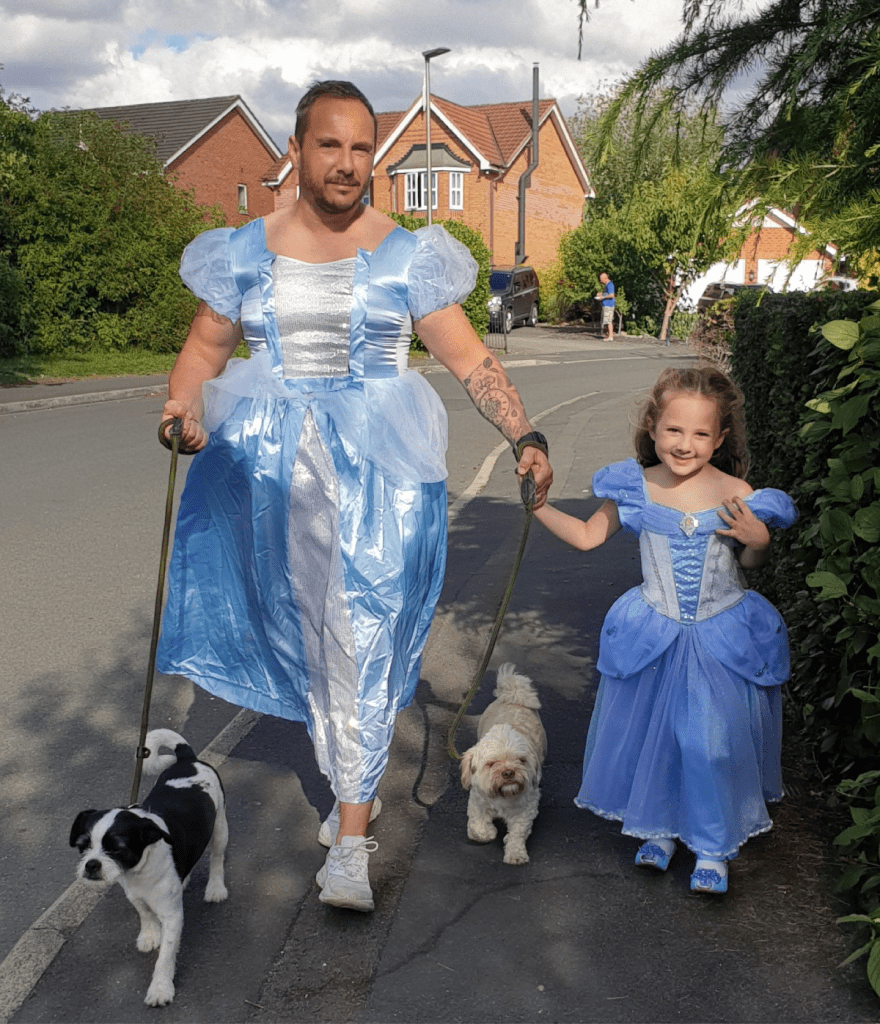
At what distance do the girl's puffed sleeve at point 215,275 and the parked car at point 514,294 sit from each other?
3280 cm

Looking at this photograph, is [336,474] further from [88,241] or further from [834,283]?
[88,241]

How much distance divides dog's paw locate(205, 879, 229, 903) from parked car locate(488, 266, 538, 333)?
33.2 m

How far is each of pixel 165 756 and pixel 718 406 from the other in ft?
6.84

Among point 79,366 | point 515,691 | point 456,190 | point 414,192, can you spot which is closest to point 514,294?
point 456,190

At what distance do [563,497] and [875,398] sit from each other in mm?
7046

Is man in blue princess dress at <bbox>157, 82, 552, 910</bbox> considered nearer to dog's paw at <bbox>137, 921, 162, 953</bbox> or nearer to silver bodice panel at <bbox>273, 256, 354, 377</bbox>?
silver bodice panel at <bbox>273, 256, 354, 377</bbox>

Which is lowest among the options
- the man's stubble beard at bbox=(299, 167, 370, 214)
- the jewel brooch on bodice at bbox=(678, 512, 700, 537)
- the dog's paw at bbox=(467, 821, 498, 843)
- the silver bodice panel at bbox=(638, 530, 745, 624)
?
the dog's paw at bbox=(467, 821, 498, 843)

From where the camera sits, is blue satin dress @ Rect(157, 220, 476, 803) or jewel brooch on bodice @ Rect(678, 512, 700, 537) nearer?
blue satin dress @ Rect(157, 220, 476, 803)

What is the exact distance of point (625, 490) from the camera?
3732 millimetres

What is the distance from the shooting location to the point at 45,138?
24375 mm

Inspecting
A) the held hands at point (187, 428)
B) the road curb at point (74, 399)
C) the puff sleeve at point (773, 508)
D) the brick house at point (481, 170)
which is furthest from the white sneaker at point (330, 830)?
the brick house at point (481, 170)

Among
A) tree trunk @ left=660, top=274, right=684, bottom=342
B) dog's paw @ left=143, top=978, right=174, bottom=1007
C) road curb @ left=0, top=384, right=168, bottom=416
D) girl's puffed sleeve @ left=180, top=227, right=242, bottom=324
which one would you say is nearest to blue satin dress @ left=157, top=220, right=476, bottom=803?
girl's puffed sleeve @ left=180, top=227, right=242, bottom=324

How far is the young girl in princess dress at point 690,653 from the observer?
354cm

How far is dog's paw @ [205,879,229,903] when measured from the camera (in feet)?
11.3
